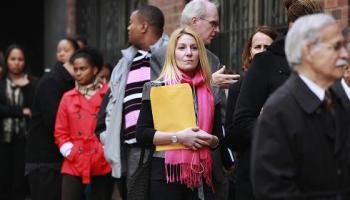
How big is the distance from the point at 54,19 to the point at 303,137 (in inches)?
415

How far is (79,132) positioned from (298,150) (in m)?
4.64

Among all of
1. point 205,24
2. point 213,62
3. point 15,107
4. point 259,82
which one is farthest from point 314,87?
point 15,107

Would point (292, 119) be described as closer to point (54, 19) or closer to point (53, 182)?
point (53, 182)

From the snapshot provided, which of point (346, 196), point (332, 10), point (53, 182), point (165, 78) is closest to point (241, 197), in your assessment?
point (165, 78)

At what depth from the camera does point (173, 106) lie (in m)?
6.08

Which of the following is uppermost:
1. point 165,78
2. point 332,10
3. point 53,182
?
point 332,10

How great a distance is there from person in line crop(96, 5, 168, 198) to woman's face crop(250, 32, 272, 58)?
858 mm

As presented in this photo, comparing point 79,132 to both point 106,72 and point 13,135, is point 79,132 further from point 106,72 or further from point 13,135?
point 106,72

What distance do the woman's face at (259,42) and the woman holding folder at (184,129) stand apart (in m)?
0.35

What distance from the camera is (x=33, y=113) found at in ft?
30.0

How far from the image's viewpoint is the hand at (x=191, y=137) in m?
6.02

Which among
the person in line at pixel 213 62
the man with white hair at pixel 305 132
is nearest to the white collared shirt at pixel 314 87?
the man with white hair at pixel 305 132

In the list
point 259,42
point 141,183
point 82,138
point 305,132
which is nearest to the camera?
point 305,132

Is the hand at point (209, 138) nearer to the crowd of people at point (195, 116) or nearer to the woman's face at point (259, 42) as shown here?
the crowd of people at point (195, 116)
